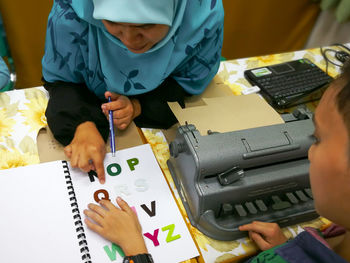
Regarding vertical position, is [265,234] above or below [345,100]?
below

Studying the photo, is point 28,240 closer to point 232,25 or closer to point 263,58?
point 263,58

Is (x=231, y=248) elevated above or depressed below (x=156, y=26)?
below

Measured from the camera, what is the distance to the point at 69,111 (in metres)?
0.86

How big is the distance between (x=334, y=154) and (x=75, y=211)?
1.81 ft

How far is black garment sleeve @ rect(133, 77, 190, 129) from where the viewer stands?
0.93 m

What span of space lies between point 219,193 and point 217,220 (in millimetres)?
83

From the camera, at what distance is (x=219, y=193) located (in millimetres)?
677

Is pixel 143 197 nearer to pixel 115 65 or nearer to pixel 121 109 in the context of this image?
pixel 121 109

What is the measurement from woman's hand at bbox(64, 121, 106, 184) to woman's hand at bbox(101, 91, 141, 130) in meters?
0.07

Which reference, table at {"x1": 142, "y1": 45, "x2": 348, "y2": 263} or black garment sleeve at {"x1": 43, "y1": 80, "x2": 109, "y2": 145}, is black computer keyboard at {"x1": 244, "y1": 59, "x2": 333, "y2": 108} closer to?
table at {"x1": 142, "y1": 45, "x2": 348, "y2": 263}

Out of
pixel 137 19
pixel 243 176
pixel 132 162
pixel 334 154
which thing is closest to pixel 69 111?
pixel 132 162

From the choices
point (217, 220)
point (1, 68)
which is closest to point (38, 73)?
point (1, 68)

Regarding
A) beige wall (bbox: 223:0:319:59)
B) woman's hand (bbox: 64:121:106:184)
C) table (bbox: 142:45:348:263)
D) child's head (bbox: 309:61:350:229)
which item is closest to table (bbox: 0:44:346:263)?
table (bbox: 142:45:348:263)

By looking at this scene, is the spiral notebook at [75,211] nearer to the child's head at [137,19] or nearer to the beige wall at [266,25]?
the child's head at [137,19]
